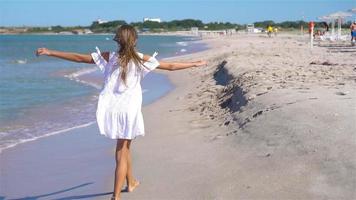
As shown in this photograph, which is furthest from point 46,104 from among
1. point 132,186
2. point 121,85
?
point 121,85

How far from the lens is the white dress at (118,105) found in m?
4.43

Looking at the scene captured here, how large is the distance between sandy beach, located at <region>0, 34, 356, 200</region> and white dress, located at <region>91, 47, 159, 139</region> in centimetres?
80

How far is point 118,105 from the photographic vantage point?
4.43m

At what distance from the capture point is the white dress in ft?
14.5

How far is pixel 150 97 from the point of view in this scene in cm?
1331

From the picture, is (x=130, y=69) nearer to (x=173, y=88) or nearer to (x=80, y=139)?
(x=80, y=139)

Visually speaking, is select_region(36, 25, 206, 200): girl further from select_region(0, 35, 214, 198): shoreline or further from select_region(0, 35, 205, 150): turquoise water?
select_region(0, 35, 205, 150): turquoise water

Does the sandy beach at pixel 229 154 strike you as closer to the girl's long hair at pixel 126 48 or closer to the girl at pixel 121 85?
the girl at pixel 121 85

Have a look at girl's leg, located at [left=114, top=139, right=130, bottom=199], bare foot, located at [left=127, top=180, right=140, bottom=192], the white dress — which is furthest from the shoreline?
the white dress

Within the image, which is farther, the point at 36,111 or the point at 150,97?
the point at 150,97

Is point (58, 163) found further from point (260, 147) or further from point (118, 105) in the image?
point (260, 147)

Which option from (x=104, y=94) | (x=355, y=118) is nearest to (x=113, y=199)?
(x=104, y=94)

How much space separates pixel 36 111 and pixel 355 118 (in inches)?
303

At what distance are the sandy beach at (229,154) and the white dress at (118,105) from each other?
80cm
